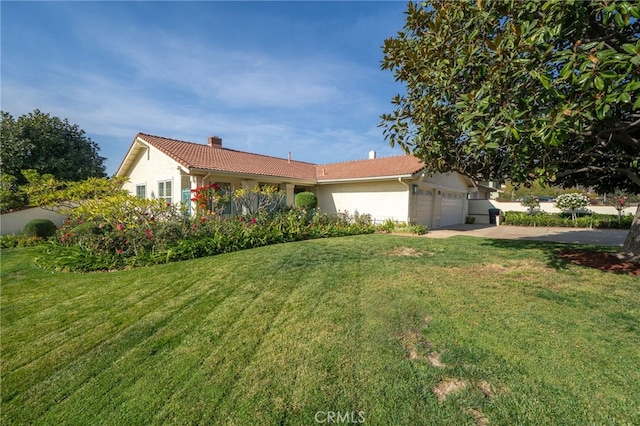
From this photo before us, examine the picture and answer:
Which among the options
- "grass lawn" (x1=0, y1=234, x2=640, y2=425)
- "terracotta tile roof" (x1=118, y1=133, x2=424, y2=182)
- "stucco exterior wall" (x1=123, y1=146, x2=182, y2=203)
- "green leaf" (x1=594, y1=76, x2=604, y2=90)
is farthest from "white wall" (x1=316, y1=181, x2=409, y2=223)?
"green leaf" (x1=594, y1=76, x2=604, y2=90)

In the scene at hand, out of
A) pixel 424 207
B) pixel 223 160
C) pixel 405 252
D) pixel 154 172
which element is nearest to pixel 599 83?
pixel 405 252

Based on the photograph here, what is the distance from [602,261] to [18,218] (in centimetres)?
2408

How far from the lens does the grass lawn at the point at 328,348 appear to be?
2.44m

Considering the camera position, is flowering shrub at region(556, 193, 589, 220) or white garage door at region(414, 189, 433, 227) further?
flowering shrub at region(556, 193, 589, 220)

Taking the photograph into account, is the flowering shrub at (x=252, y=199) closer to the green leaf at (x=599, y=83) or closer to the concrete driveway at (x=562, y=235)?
the concrete driveway at (x=562, y=235)

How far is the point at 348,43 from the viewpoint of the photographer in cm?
961

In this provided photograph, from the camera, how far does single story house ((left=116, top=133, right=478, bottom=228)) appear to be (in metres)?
13.7

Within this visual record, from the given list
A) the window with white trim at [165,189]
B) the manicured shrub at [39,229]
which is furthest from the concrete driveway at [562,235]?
the manicured shrub at [39,229]

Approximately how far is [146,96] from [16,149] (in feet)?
51.6

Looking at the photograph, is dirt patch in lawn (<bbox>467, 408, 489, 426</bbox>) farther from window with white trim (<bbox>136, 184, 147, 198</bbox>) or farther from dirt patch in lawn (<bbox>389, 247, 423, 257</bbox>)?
window with white trim (<bbox>136, 184, 147, 198</bbox>)

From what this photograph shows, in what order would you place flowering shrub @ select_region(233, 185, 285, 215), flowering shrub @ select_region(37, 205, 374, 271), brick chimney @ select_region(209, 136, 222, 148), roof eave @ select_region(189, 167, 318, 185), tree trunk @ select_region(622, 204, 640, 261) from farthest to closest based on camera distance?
brick chimney @ select_region(209, 136, 222, 148), roof eave @ select_region(189, 167, 318, 185), flowering shrub @ select_region(233, 185, 285, 215), flowering shrub @ select_region(37, 205, 374, 271), tree trunk @ select_region(622, 204, 640, 261)

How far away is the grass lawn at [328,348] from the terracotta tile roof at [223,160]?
8403 mm

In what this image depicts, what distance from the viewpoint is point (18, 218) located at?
14.5 m

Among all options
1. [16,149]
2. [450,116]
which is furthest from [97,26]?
[16,149]
